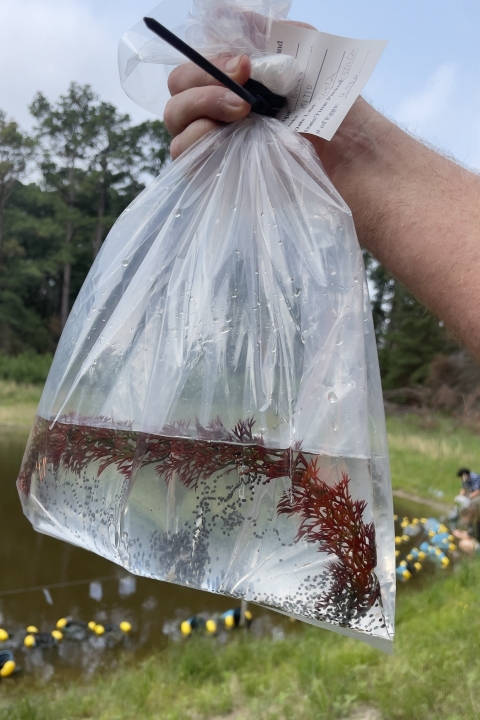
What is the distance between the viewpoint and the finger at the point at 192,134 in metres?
0.51

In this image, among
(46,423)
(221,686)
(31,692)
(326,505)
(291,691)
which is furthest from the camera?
(31,692)

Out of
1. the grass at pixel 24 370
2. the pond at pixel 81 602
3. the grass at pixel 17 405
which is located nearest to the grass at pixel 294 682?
the pond at pixel 81 602

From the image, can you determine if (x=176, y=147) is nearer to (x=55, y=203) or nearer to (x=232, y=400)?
(x=232, y=400)

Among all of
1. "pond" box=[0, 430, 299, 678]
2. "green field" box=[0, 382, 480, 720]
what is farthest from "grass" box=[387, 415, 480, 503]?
"pond" box=[0, 430, 299, 678]

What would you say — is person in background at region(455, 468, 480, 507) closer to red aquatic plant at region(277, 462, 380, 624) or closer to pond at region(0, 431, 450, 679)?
pond at region(0, 431, 450, 679)

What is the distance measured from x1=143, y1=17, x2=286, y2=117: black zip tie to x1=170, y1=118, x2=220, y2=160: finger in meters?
0.04

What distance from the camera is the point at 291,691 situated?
1301mm

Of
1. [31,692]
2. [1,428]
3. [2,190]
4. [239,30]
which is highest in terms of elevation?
[2,190]

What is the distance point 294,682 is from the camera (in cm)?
135

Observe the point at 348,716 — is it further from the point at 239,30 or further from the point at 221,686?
the point at 239,30

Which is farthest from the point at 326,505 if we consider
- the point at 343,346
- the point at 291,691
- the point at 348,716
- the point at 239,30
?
the point at 291,691

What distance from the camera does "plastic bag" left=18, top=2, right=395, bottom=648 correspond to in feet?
1.30

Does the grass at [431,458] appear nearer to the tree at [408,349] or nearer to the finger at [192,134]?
the tree at [408,349]

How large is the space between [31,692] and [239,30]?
189cm
